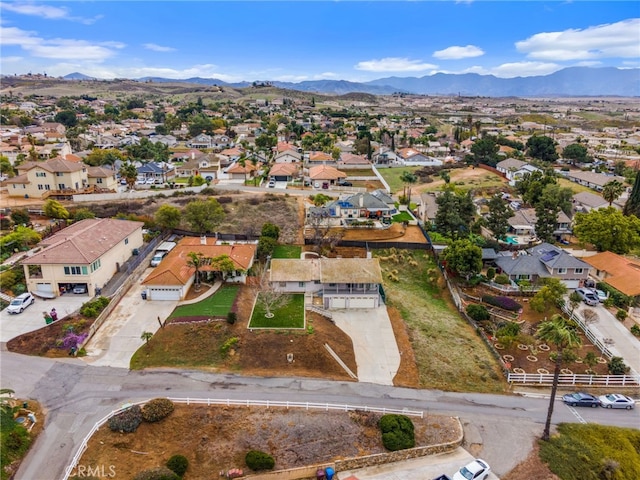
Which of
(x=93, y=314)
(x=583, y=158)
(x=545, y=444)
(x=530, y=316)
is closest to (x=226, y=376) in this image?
(x=93, y=314)

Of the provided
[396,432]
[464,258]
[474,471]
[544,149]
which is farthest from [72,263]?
[544,149]

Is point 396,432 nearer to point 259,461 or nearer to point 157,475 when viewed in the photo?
point 259,461

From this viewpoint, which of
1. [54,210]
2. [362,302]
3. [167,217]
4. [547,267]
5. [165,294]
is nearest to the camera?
[165,294]

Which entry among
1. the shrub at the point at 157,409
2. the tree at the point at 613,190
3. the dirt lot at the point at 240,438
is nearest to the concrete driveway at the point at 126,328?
the shrub at the point at 157,409

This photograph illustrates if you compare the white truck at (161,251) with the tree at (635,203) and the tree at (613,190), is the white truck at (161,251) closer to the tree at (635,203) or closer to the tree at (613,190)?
the tree at (613,190)

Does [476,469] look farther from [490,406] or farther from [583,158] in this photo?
[583,158]
